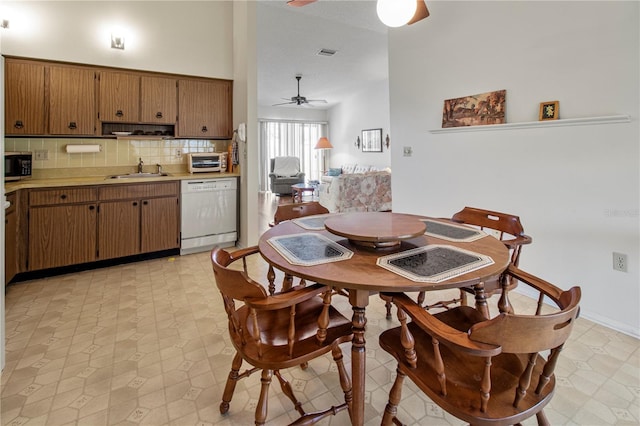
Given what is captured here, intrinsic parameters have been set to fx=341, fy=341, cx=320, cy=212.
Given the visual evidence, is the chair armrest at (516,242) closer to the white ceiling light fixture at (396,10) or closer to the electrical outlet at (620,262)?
the electrical outlet at (620,262)

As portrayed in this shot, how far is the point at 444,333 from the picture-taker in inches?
38.6

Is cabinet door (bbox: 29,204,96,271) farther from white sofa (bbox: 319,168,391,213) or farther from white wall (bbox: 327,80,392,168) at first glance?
white wall (bbox: 327,80,392,168)

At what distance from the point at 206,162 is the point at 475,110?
9.85 feet

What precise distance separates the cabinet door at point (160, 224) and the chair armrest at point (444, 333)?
3.19m

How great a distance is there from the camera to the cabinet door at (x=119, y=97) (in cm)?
361

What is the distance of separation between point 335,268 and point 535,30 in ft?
8.61

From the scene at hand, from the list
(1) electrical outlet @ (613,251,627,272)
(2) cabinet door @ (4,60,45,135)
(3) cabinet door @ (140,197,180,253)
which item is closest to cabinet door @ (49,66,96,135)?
(2) cabinet door @ (4,60,45,135)

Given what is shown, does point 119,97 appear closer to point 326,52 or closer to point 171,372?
point 171,372

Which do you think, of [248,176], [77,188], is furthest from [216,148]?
[77,188]

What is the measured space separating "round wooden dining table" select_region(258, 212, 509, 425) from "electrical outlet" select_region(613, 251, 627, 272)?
1321mm

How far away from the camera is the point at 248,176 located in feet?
12.8

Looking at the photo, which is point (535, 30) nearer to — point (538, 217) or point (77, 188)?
point (538, 217)

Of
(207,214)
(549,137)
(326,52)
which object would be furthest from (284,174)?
(549,137)

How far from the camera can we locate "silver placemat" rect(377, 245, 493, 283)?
3.92 ft
